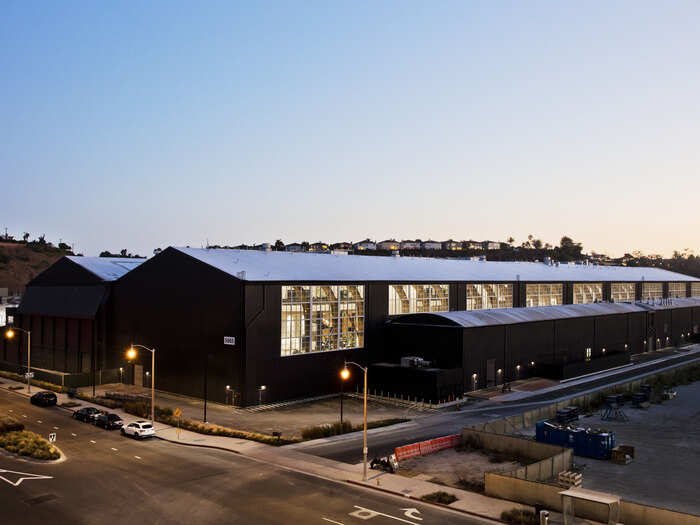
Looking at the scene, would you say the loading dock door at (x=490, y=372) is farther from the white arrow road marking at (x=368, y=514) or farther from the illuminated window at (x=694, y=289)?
the illuminated window at (x=694, y=289)

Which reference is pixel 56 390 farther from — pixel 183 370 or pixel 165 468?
pixel 165 468

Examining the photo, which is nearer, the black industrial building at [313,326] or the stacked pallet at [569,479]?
the stacked pallet at [569,479]

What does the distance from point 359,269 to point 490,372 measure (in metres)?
21.1

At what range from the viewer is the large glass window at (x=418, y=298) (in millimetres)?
76875

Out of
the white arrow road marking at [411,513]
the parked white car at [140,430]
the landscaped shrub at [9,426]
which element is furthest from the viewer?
the landscaped shrub at [9,426]

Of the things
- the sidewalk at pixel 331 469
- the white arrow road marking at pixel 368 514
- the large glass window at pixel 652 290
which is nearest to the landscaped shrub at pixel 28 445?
the sidewalk at pixel 331 469

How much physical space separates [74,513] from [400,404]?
37.0 m

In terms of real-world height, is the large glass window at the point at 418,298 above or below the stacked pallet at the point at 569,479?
above

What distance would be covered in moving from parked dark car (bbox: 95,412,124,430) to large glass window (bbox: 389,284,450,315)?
3638 cm

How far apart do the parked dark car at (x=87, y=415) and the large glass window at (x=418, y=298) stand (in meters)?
37.2

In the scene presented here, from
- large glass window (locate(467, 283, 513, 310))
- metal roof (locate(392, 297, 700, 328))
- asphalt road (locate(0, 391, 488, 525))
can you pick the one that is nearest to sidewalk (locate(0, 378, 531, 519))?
asphalt road (locate(0, 391, 488, 525))

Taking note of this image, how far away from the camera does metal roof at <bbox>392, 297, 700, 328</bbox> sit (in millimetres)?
69312

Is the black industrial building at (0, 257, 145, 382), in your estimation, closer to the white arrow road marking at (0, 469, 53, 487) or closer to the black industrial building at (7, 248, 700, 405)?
the black industrial building at (7, 248, 700, 405)

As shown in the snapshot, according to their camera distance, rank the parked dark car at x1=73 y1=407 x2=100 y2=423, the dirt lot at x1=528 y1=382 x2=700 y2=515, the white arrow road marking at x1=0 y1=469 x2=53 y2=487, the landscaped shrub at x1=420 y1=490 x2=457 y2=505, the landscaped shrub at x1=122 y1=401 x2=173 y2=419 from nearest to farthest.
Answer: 1. the landscaped shrub at x1=420 y1=490 x2=457 y2=505
2. the dirt lot at x1=528 y1=382 x2=700 y2=515
3. the white arrow road marking at x1=0 y1=469 x2=53 y2=487
4. the parked dark car at x1=73 y1=407 x2=100 y2=423
5. the landscaped shrub at x1=122 y1=401 x2=173 y2=419
